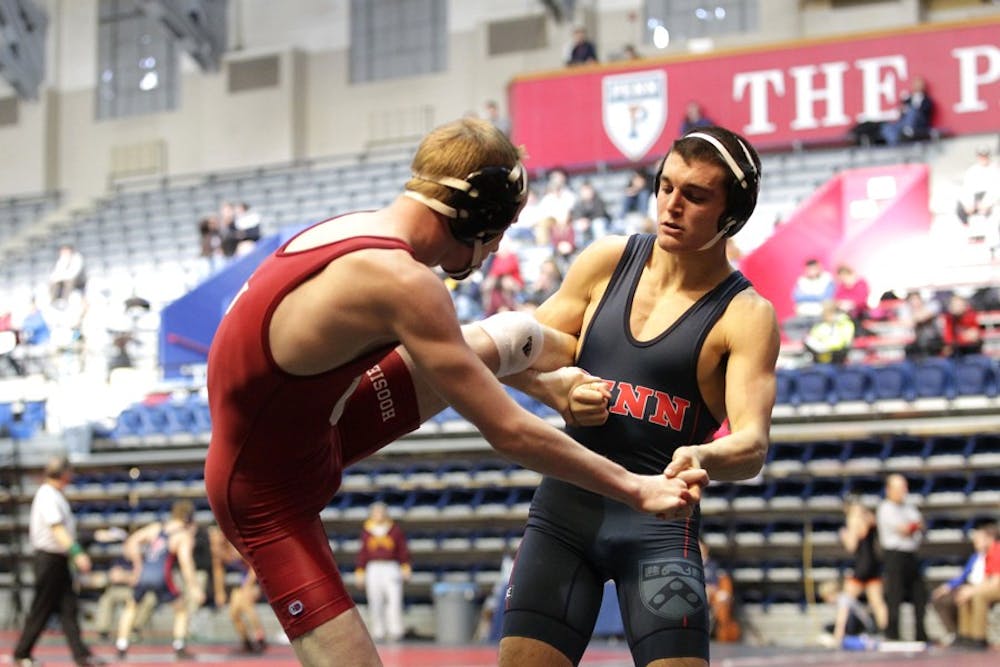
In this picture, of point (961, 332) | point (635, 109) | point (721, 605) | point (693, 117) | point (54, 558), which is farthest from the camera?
point (635, 109)

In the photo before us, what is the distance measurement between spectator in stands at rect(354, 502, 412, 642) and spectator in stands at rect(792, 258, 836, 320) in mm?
4784

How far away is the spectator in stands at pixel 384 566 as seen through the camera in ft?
47.8

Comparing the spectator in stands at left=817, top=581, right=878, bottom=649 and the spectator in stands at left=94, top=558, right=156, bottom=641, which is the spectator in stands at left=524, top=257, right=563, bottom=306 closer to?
the spectator in stands at left=817, top=581, right=878, bottom=649

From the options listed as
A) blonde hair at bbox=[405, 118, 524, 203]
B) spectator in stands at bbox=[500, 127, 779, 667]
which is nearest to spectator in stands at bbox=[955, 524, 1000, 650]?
spectator in stands at bbox=[500, 127, 779, 667]

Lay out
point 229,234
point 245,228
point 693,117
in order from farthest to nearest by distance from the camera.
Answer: point 229,234
point 245,228
point 693,117

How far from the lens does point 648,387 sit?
147 inches

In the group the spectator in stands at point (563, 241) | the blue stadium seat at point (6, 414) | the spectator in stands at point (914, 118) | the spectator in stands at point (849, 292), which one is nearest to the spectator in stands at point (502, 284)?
the spectator in stands at point (563, 241)

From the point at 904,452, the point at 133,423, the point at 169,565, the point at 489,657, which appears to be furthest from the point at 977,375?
the point at 133,423

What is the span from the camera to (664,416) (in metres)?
3.73

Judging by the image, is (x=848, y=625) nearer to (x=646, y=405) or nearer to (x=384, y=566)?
(x=384, y=566)

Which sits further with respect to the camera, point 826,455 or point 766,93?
point 766,93

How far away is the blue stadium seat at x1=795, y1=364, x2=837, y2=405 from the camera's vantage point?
1425 cm

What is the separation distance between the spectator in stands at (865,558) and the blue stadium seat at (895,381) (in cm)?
148

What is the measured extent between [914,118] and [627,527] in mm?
16329
